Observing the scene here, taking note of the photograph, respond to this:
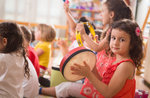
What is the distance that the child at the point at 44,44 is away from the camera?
232 cm

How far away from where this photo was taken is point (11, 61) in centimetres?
108

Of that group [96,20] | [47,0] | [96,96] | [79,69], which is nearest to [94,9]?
[96,20]

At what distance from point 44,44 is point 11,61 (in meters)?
1.29

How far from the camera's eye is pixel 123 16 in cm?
126

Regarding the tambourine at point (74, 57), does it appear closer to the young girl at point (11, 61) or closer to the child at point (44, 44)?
the young girl at point (11, 61)

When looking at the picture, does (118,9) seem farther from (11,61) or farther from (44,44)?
(44,44)

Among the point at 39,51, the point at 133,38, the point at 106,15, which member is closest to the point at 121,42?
the point at 133,38

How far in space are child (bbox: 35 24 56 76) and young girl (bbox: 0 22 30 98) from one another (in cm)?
113

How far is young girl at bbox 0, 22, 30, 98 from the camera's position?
41.8 inches

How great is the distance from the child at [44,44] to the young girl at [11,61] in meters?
1.13

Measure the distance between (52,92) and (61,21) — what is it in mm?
3509

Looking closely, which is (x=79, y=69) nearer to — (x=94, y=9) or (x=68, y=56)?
(x=68, y=56)

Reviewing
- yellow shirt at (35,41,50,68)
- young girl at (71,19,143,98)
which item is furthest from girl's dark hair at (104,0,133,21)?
yellow shirt at (35,41,50,68)

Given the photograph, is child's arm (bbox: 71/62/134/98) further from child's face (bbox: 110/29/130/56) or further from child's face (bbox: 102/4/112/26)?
child's face (bbox: 102/4/112/26)
